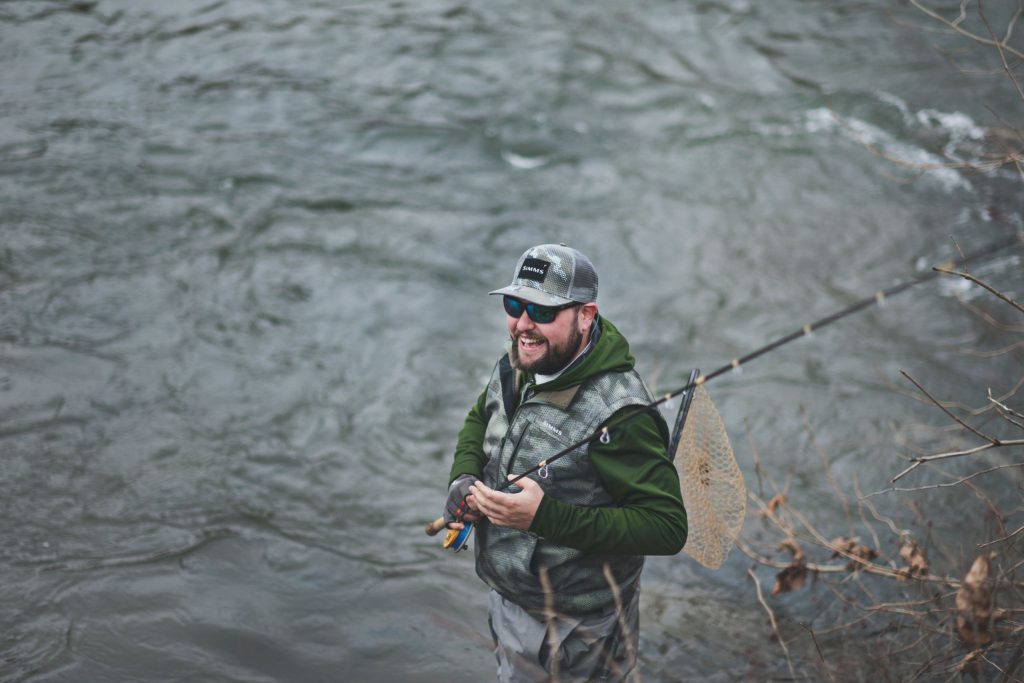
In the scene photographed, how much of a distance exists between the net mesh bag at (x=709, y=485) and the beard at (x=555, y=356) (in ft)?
1.93

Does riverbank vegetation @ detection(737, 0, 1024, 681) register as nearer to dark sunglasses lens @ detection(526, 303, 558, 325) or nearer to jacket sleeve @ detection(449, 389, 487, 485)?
dark sunglasses lens @ detection(526, 303, 558, 325)

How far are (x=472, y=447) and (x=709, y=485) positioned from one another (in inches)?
33.7

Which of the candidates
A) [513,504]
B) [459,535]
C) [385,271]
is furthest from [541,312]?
[385,271]

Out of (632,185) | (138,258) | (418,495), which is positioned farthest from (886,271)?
(138,258)

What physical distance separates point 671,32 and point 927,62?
297 centimetres

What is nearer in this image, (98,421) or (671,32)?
(98,421)

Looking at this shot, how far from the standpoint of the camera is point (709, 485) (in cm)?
378

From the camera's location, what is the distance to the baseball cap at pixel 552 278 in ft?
10.8

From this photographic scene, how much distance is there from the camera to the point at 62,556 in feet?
18.0

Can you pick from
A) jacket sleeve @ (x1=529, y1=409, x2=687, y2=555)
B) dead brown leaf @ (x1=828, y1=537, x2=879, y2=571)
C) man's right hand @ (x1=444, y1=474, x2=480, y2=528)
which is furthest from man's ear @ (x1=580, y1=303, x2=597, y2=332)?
dead brown leaf @ (x1=828, y1=537, x2=879, y2=571)

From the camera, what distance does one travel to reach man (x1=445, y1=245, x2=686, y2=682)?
3207 mm

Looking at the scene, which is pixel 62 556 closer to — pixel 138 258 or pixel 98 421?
pixel 98 421

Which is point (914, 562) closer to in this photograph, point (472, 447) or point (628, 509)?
point (628, 509)

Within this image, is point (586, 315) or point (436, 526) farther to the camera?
point (436, 526)
